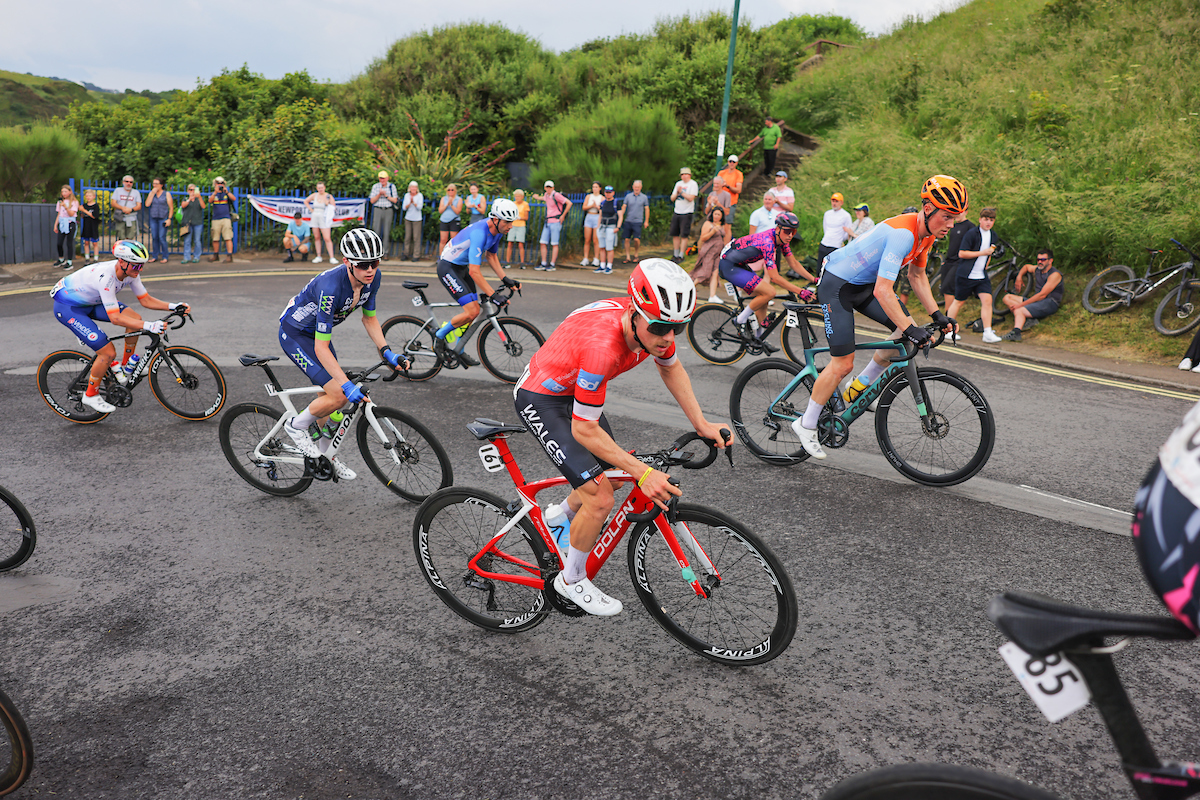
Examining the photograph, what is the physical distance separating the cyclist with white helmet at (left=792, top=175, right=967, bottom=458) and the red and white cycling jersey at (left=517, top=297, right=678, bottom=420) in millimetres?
2884

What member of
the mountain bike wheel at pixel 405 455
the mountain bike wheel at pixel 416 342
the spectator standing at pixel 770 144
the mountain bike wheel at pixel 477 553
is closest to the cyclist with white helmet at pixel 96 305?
the mountain bike wheel at pixel 416 342

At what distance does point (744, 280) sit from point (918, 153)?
11771mm

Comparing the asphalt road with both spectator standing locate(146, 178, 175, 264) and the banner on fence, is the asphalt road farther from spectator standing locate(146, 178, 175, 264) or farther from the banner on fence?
the banner on fence

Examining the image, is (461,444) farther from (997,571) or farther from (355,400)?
(997,571)

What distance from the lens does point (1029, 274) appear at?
46.5 feet

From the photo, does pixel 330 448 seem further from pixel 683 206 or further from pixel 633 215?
pixel 633 215

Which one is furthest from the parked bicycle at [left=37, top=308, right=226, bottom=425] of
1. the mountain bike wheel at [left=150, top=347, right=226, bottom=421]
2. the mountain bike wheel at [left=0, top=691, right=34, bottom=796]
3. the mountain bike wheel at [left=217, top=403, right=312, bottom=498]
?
the mountain bike wheel at [left=0, top=691, right=34, bottom=796]

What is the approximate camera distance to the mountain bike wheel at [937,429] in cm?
613

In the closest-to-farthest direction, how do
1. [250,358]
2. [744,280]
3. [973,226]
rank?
[250,358] → [744,280] → [973,226]

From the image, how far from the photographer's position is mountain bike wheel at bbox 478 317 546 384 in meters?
9.72

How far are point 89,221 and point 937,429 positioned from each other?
60.5ft

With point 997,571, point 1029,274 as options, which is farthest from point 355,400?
point 1029,274

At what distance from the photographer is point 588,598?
3.99 metres

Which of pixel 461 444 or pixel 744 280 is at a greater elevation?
pixel 744 280
